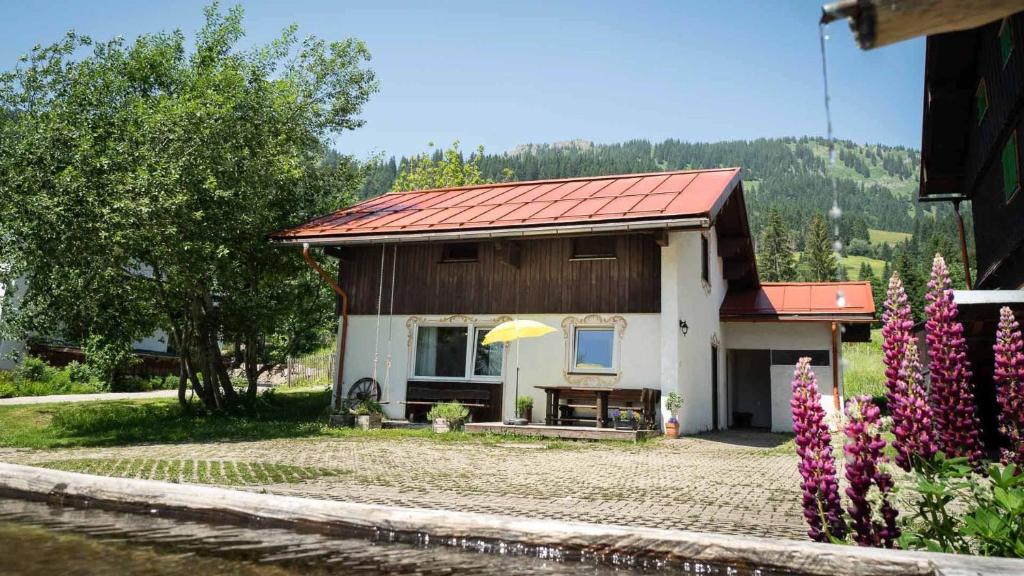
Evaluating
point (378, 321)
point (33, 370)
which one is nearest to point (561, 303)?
point (378, 321)

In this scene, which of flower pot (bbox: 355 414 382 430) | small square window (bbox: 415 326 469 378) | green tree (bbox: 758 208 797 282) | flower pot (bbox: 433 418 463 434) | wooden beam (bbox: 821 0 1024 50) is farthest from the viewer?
green tree (bbox: 758 208 797 282)

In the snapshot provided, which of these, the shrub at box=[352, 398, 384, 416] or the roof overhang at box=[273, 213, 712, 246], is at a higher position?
the roof overhang at box=[273, 213, 712, 246]

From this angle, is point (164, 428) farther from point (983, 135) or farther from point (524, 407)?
point (983, 135)

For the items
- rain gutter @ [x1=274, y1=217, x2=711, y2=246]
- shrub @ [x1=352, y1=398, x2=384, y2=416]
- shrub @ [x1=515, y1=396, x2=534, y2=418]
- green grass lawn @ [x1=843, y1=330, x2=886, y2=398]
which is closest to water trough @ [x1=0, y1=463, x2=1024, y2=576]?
shrub @ [x1=352, y1=398, x2=384, y2=416]

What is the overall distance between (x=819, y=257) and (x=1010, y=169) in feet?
245

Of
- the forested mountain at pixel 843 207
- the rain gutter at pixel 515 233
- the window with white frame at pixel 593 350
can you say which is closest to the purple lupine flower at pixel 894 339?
the rain gutter at pixel 515 233

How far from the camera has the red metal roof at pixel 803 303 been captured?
1669cm

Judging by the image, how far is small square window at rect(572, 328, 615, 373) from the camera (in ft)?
45.1

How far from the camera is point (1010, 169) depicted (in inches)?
443

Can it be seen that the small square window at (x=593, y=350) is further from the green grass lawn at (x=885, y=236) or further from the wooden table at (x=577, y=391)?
the green grass lawn at (x=885, y=236)

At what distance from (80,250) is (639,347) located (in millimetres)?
10312

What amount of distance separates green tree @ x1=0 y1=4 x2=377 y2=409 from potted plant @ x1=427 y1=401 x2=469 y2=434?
440cm

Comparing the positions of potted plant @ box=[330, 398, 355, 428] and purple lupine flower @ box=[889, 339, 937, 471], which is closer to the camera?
purple lupine flower @ box=[889, 339, 937, 471]

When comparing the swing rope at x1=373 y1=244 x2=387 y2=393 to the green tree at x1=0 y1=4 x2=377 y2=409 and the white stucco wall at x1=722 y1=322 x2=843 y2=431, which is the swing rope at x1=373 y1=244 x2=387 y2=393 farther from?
→ the white stucco wall at x1=722 y1=322 x2=843 y2=431
